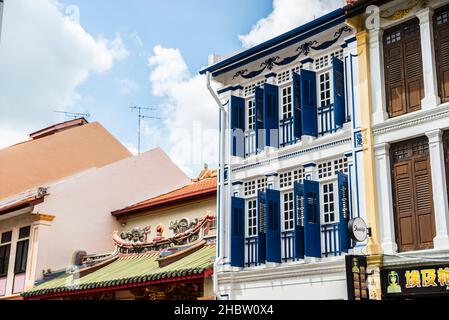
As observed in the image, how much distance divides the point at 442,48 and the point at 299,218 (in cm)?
429

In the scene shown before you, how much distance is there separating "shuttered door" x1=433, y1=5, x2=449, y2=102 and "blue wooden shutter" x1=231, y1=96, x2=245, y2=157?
5189 mm

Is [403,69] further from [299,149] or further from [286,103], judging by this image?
[286,103]

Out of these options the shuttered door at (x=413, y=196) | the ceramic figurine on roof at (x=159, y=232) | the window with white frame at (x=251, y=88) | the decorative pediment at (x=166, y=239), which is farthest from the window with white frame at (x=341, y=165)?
the ceramic figurine on roof at (x=159, y=232)

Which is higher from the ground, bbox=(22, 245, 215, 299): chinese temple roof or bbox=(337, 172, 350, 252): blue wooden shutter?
bbox=(337, 172, 350, 252): blue wooden shutter

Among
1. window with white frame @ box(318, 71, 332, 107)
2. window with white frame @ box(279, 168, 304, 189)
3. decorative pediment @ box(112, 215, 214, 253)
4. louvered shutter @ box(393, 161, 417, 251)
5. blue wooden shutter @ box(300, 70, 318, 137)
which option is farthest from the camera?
decorative pediment @ box(112, 215, 214, 253)

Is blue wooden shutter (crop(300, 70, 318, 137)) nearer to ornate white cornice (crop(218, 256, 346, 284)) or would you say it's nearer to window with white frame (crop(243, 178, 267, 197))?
window with white frame (crop(243, 178, 267, 197))

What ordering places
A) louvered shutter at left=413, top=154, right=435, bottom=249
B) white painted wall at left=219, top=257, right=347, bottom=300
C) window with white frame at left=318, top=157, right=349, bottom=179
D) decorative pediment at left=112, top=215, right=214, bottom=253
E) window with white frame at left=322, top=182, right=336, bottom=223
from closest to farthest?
louvered shutter at left=413, top=154, right=435, bottom=249 → white painted wall at left=219, top=257, right=347, bottom=300 → window with white frame at left=318, top=157, right=349, bottom=179 → window with white frame at left=322, top=182, right=336, bottom=223 → decorative pediment at left=112, top=215, right=214, bottom=253

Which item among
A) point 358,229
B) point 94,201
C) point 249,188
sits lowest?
point 358,229

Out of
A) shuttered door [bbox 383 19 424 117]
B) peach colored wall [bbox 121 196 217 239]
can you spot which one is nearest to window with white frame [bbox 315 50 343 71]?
shuttered door [bbox 383 19 424 117]

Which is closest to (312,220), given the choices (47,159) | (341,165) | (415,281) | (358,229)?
(341,165)

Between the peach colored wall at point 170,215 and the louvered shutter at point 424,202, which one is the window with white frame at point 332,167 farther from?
the peach colored wall at point 170,215

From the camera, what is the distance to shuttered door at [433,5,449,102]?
41.8 ft

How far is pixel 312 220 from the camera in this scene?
14.3 meters
